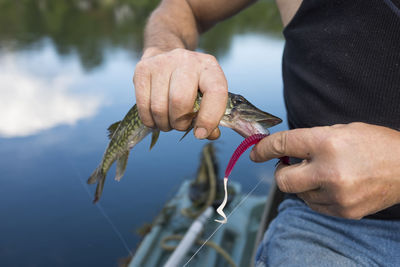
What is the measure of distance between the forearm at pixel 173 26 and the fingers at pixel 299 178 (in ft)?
3.44

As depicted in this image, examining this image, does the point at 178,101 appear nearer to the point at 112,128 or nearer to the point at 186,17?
the point at 112,128

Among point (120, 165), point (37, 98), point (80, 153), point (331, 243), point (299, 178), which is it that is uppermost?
point (299, 178)

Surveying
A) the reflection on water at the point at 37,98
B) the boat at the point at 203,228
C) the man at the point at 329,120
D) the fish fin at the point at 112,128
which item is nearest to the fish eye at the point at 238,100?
the man at the point at 329,120

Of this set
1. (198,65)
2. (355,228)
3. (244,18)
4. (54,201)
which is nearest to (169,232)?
(54,201)

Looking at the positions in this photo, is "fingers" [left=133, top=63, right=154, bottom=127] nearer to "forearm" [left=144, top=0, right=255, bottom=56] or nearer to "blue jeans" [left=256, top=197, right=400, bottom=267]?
"forearm" [left=144, top=0, right=255, bottom=56]

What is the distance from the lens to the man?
96 cm

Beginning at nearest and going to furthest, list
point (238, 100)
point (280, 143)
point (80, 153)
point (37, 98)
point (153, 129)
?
point (280, 143) < point (238, 100) < point (153, 129) < point (80, 153) < point (37, 98)

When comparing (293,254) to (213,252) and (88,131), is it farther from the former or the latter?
(88,131)

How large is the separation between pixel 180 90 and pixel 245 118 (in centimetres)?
29

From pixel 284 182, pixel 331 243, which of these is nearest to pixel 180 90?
pixel 284 182

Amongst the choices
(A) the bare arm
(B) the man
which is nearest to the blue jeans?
(B) the man

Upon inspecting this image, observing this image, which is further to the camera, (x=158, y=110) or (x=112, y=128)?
(x=112, y=128)

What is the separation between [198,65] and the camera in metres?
1.16

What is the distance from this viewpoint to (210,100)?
3.57 ft
